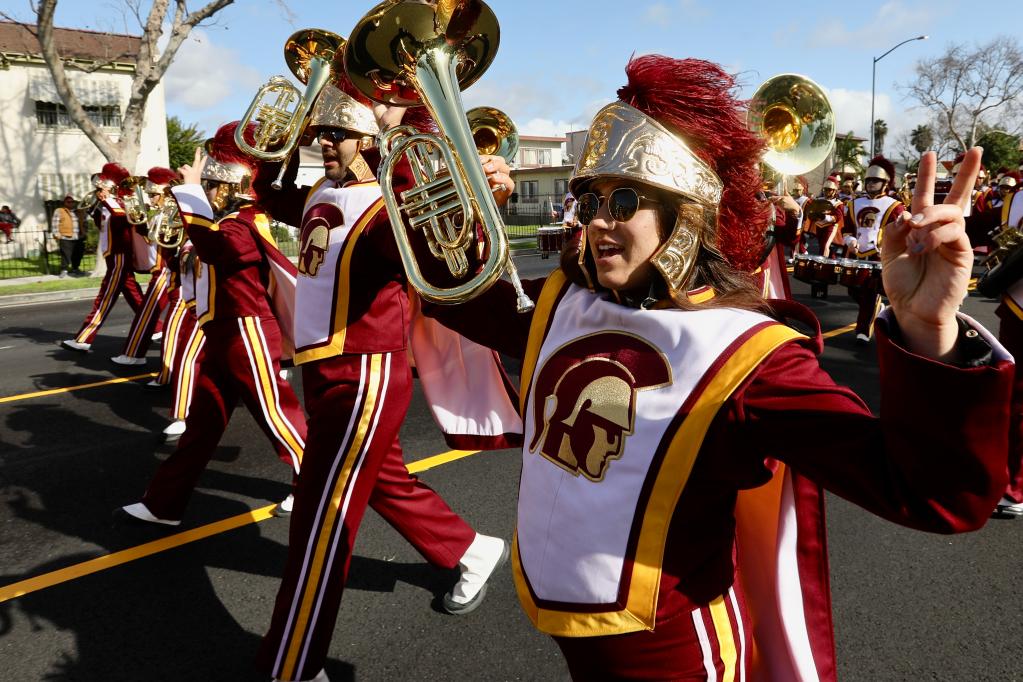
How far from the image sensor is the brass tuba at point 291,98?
10.6 feet

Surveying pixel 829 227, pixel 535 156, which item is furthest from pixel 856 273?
pixel 535 156

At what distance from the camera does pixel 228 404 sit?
161 inches

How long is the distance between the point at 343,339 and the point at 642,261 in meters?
1.49

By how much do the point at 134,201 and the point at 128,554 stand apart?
624 centimetres

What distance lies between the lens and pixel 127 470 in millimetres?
4828

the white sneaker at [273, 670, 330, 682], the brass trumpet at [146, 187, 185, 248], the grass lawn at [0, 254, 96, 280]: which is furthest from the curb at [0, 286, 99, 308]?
the white sneaker at [273, 670, 330, 682]

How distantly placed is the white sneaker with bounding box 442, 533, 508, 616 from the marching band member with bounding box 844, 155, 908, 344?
6639 mm

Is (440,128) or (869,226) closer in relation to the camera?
(440,128)

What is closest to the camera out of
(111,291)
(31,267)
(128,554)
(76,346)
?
(128,554)

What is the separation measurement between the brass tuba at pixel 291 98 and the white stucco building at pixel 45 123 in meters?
23.8

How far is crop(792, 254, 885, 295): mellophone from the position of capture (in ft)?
28.6

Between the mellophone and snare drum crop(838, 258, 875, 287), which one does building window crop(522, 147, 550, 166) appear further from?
snare drum crop(838, 258, 875, 287)

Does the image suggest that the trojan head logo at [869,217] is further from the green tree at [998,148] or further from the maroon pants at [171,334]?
the green tree at [998,148]

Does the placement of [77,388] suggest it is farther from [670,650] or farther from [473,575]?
[670,650]
